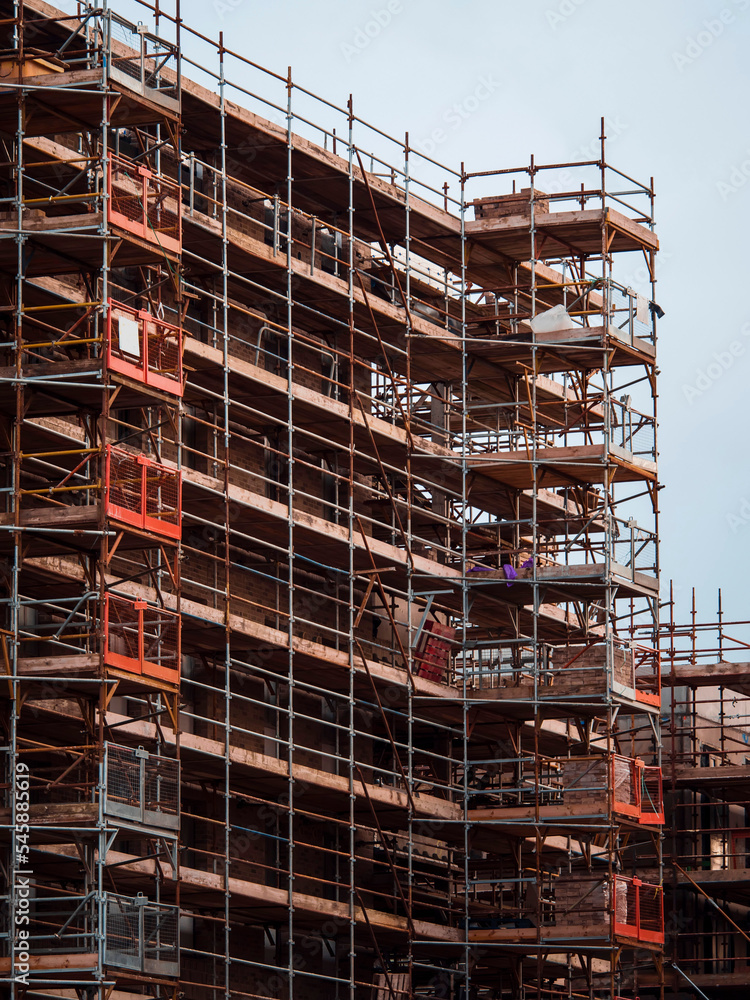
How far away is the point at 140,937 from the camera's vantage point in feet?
113

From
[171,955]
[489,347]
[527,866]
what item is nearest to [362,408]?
[489,347]

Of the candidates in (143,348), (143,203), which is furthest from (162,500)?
(143,203)

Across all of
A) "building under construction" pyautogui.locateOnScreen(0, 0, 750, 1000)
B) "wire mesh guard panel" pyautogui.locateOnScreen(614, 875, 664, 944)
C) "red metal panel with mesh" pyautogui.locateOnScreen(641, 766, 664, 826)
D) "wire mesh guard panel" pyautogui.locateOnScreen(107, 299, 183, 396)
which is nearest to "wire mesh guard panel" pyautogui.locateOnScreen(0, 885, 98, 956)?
"building under construction" pyautogui.locateOnScreen(0, 0, 750, 1000)

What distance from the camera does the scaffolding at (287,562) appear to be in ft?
118

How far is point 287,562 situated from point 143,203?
9.95 m

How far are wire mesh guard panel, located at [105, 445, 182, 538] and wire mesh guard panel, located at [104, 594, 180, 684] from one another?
1284mm

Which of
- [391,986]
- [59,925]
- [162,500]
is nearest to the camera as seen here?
[59,925]

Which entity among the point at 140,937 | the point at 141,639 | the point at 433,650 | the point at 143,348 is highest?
the point at 143,348

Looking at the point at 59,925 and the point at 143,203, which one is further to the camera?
the point at 143,203

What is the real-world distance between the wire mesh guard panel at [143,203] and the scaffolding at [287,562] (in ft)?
0.41

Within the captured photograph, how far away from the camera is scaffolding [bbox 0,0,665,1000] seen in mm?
36094

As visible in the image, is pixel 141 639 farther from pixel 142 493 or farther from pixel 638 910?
pixel 638 910

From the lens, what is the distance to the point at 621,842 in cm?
5319

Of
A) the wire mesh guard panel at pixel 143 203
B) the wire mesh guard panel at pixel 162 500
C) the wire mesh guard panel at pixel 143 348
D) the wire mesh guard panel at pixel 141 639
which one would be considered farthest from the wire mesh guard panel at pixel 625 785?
the wire mesh guard panel at pixel 143 203
